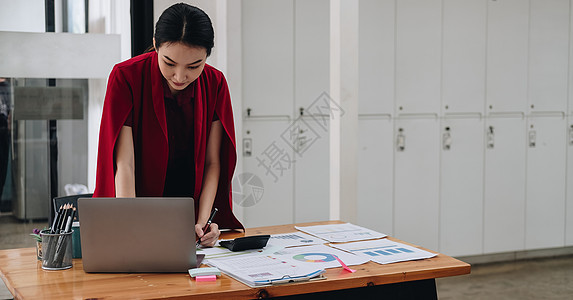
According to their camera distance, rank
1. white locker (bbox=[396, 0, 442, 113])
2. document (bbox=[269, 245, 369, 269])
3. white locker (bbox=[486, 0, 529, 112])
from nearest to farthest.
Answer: document (bbox=[269, 245, 369, 269])
white locker (bbox=[396, 0, 442, 113])
white locker (bbox=[486, 0, 529, 112])

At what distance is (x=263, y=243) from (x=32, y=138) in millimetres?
2249

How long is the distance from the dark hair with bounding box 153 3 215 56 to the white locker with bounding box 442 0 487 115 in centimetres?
323

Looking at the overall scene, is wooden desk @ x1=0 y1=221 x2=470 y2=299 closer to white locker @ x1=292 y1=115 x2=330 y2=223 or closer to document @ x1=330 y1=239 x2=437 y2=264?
document @ x1=330 y1=239 x2=437 y2=264

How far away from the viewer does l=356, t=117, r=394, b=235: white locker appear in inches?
177

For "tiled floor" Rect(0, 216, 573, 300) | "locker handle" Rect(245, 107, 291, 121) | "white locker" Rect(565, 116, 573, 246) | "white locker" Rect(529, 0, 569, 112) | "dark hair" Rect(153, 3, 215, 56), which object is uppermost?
"white locker" Rect(529, 0, 569, 112)

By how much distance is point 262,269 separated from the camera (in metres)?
1.59

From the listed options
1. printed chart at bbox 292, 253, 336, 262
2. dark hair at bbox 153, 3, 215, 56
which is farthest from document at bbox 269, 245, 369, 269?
dark hair at bbox 153, 3, 215, 56

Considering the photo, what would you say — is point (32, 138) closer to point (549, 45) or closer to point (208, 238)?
point (208, 238)

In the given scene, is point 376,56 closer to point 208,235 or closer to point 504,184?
point 504,184

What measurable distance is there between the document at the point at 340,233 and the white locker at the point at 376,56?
234 cm

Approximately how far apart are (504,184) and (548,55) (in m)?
1.13

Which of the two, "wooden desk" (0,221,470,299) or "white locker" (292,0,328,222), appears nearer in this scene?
"wooden desk" (0,221,470,299)

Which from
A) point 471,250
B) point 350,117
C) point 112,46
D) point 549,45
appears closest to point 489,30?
point 549,45

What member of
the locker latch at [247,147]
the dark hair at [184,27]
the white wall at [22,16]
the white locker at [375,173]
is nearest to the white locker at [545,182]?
the white locker at [375,173]
